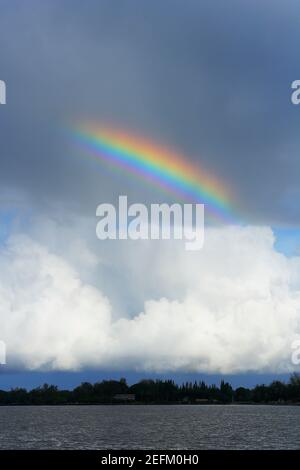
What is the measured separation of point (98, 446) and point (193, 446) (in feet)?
65.5
